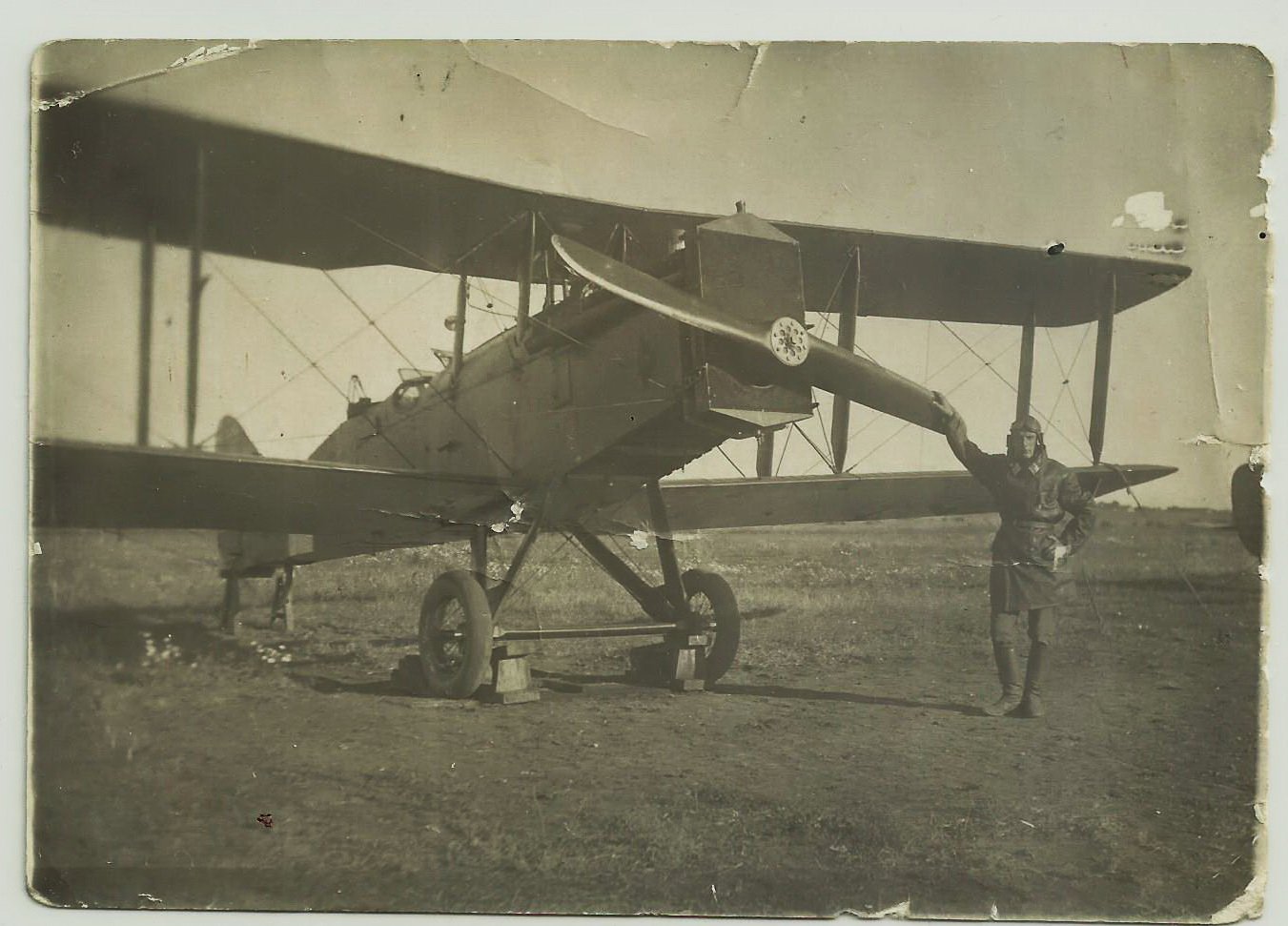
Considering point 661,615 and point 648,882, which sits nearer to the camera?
point 648,882

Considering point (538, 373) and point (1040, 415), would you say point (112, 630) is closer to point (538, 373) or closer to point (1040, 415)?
point (538, 373)

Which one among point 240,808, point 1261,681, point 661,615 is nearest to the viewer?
point 240,808

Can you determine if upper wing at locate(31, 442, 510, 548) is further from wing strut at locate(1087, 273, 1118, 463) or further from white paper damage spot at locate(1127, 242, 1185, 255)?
white paper damage spot at locate(1127, 242, 1185, 255)

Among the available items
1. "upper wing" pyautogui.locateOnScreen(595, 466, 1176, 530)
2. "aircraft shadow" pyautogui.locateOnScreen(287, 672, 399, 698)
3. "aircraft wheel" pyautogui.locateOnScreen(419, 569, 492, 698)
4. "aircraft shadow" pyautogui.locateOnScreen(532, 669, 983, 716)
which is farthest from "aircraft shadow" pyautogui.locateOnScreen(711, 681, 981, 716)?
"aircraft shadow" pyautogui.locateOnScreen(287, 672, 399, 698)

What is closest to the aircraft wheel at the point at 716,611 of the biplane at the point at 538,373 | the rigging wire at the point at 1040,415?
the biplane at the point at 538,373

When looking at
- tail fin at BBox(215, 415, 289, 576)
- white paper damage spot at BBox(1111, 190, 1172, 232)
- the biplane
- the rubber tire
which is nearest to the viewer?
the biplane

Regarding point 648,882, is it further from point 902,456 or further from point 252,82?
point 252,82

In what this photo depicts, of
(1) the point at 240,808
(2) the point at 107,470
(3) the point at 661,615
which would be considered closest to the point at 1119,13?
(3) the point at 661,615

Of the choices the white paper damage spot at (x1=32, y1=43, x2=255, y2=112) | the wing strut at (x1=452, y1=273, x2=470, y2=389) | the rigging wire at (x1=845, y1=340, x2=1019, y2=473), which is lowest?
the rigging wire at (x1=845, y1=340, x2=1019, y2=473)
